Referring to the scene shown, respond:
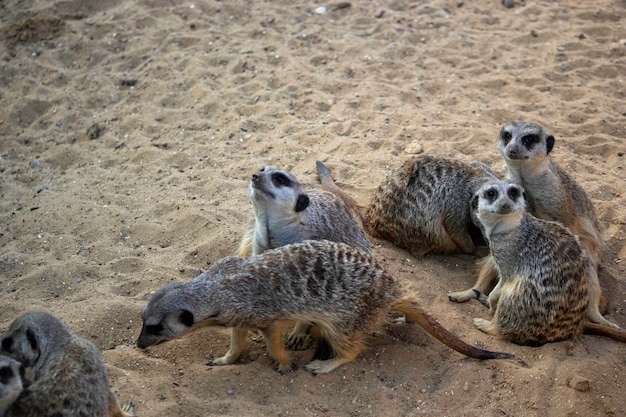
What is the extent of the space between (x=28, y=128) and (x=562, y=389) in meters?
3.84

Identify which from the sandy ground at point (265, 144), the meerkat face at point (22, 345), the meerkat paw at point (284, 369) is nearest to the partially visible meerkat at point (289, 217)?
the sandy ground at point (265, 144)

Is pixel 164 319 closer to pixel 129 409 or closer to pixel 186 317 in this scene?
pixel 186 317

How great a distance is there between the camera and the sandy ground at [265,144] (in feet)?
9.75

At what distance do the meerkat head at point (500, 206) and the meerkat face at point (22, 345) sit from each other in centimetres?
200

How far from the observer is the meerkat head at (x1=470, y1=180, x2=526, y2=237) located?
10.9ft

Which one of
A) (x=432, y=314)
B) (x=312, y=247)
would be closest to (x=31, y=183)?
(x=312, y=247)

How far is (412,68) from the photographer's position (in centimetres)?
563

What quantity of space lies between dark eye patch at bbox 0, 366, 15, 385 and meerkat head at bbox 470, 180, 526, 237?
210cm

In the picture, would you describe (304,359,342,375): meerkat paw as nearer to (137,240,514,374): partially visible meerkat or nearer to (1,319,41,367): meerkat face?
(137,240,514,374): partially visible meerkat

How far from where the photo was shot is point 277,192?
Result: 11.1ft

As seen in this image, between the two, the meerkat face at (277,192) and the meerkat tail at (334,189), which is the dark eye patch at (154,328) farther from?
the meerkat tail at (334,189)

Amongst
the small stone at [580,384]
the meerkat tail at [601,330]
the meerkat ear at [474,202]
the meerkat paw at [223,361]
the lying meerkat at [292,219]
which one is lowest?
the meerkat tail at [601,330]

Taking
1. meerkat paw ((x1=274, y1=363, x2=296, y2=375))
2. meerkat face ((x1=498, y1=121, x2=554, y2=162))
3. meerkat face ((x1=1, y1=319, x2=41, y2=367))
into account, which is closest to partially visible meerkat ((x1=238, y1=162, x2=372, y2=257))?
meerkat paw ((x1=274, y1=363, x2=296, y2=375))

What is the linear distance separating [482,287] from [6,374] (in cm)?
220
